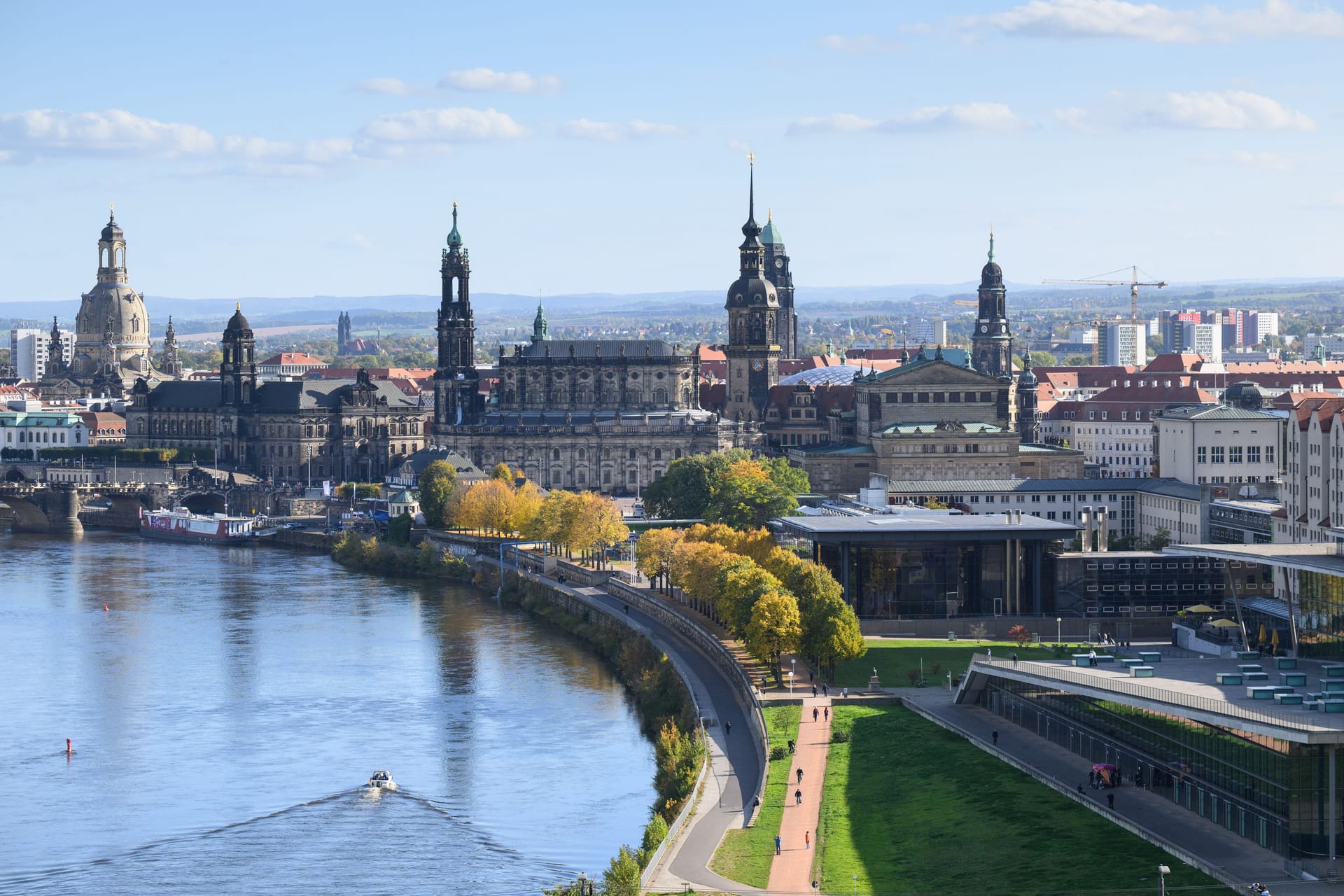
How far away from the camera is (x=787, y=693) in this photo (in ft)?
215

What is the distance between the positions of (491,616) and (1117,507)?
28097 millimetres

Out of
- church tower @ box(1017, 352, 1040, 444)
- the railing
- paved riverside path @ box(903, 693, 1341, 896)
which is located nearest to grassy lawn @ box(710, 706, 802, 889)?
paved riverside path @ box(903, 693, 1341, 896)

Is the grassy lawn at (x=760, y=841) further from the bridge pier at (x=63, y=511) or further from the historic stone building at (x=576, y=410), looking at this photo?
the bridge pier at (x=63, y=511)

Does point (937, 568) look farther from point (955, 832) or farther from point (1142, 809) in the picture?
point (955, 832)

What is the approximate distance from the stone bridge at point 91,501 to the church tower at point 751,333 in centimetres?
3309

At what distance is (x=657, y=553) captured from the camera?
92.0 m

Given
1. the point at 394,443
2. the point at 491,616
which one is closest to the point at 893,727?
the point at 491,616

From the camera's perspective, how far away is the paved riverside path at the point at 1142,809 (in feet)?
145

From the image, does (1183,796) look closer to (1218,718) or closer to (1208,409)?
(1218,718)

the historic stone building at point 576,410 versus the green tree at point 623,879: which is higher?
the historic stone building at point 576,410

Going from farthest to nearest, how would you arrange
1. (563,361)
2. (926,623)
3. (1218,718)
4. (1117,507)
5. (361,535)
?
1. (563,361)
2. (361,535)
3. (1117,507)
4. (926,623)
5. (1218,718)

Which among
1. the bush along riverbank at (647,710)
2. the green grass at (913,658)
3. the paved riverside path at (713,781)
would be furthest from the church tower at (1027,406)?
the green grass at (913,658)

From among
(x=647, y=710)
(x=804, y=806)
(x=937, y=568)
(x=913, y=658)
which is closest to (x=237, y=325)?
(x=937, y=568)

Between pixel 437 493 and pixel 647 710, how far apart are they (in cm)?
5681
